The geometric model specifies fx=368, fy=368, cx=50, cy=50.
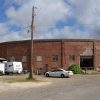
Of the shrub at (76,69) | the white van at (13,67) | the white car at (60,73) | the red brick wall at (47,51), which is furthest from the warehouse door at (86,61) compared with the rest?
the white car at (60,73)

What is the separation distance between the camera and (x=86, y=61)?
80625mm

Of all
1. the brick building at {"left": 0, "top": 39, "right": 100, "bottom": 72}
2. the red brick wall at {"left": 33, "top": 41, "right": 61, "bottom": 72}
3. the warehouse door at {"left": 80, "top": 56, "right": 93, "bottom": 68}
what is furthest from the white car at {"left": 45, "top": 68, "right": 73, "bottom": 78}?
the warehouse door at {"left": 80, "top": 56, "right": 93, "bottom": 68}

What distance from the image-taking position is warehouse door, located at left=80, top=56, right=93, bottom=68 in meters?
80.3

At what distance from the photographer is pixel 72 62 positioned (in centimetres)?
7938

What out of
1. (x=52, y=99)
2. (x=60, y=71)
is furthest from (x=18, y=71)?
(x=52, y=99)

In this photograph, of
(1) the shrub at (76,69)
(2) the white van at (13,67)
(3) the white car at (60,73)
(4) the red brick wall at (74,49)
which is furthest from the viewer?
(4) the red brick wall at (74,49)

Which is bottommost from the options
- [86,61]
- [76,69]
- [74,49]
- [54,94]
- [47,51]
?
[54,94]

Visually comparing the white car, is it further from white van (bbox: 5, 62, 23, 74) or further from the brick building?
the brick building

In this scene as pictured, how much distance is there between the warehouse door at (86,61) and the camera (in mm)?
80287

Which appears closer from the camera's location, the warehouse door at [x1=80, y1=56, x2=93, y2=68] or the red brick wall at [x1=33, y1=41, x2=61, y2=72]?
the red brick wall at [x1=33, y1=41, x2=61, y2=72]

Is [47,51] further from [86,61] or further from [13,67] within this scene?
[13,67]

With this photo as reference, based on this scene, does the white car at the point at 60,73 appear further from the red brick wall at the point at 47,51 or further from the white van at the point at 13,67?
the red brick wall at the point at 47,51

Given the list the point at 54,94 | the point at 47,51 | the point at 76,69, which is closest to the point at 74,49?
the point at 47,51

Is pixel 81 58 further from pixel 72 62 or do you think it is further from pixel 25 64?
pixel 25 64
